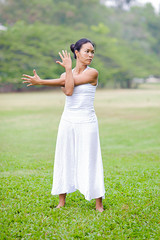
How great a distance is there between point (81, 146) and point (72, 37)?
135 feet

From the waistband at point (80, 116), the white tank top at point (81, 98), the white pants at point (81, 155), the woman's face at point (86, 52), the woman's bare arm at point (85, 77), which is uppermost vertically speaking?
the woman's face at point (86, 52)

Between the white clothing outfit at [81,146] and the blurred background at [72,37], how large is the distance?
33.3 metres

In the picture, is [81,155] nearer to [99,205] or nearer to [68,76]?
[99,205]

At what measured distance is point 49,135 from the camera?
39.4 ft

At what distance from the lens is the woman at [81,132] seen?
3.67 meters

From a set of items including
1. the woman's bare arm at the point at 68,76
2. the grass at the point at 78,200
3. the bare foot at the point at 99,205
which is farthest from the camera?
the bare foot at the point at 99,205

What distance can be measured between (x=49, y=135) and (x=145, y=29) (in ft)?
183

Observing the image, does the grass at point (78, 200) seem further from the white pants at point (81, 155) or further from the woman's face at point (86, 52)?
the woman's face at point (86, 52)

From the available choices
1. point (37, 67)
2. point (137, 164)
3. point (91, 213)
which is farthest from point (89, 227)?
point (37, 67)

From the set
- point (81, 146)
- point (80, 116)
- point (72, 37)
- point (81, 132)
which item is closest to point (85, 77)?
point (80, 116)

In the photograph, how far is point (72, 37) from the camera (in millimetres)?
43250

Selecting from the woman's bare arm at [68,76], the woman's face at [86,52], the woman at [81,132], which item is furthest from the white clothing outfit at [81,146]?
the woman's face at [86,52]

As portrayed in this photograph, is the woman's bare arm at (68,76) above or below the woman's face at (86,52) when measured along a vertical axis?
below

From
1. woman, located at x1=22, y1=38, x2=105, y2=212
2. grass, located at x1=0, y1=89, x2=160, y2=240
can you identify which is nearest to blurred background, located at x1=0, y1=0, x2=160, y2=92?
grass, located at x1=0, y1=89, x2=160, y2=240
